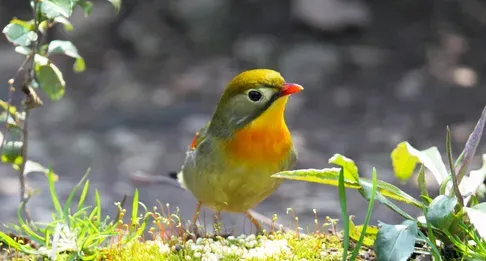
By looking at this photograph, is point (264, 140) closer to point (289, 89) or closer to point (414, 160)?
point (289, 89)

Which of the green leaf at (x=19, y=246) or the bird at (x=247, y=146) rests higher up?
the bird at (x=247, y=146)

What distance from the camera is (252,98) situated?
2.61 m

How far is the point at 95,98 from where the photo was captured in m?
6.98

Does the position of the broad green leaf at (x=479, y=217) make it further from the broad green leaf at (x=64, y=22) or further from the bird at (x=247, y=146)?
the broad green leaf at (x=64, y=22)

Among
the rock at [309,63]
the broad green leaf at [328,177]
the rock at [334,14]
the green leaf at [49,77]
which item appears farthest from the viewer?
the rock at [334,14]

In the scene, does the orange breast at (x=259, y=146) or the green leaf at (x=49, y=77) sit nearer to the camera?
the green leaf at (x=49, y=77)

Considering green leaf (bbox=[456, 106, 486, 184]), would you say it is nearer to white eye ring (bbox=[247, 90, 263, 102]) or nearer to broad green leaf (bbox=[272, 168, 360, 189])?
broad green leaf (bbox=[272, 168, 360, 189])

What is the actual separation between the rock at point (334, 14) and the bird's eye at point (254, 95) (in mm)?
5164

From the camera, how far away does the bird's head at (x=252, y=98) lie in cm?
257

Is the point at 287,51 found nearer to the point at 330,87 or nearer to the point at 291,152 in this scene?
the point at 330,87

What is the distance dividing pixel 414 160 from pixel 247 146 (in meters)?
0.52

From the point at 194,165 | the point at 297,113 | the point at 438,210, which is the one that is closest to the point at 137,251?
the point at 194,165

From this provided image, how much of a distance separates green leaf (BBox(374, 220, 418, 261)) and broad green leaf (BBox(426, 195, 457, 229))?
0.16 ft

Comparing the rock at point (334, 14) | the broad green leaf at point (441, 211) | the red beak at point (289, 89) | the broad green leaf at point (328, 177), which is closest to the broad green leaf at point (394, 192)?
the broad green leaf at point (328, 177)
